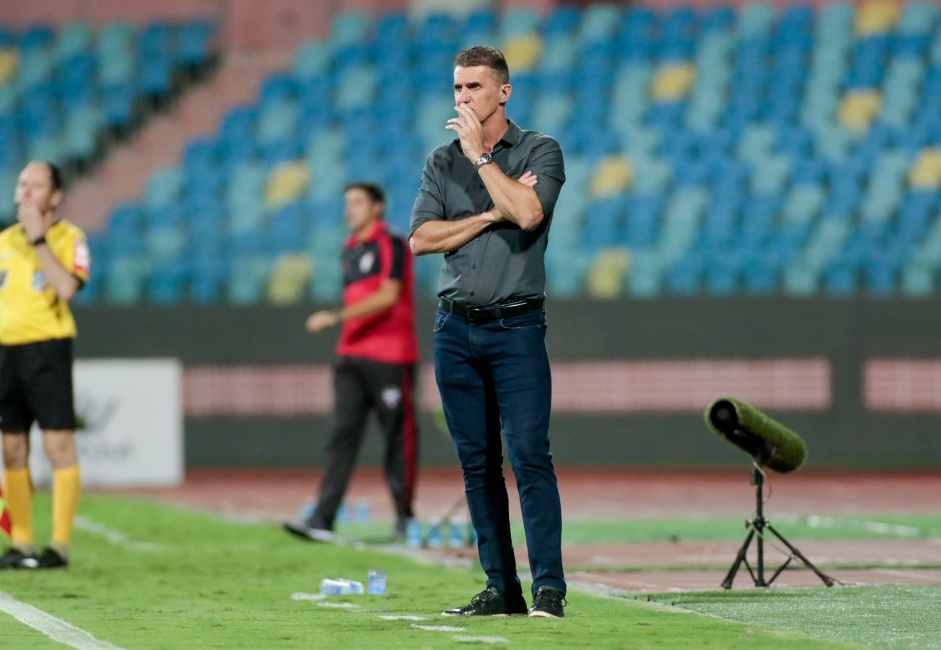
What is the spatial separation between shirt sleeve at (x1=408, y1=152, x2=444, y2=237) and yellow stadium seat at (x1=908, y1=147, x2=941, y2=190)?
14563 mm

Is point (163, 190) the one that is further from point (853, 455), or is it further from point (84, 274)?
point (84, 274)

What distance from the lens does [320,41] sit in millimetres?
24219

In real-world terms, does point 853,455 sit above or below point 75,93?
below

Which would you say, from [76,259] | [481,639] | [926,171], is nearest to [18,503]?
[76,259]

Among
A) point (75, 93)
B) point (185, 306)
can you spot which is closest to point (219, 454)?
point (185, 306)

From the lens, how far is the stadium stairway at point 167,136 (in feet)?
75.9

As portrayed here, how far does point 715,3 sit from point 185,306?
959cm

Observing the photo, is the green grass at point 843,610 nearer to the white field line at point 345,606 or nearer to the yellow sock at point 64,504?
the white field line at point 345,606

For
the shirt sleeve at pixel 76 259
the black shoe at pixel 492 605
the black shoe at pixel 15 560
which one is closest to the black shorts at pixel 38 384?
the shirt sleeve at pixel 76 259

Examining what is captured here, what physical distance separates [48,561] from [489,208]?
4097 millimetres

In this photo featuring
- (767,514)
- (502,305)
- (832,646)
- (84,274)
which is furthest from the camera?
(767,514)

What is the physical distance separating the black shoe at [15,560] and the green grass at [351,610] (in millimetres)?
228

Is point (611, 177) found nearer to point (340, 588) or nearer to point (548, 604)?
point (340, 588)

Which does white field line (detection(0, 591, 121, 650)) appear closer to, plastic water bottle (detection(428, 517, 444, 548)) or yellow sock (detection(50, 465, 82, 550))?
yellow sock (detection(50, 465, 82, 550))
